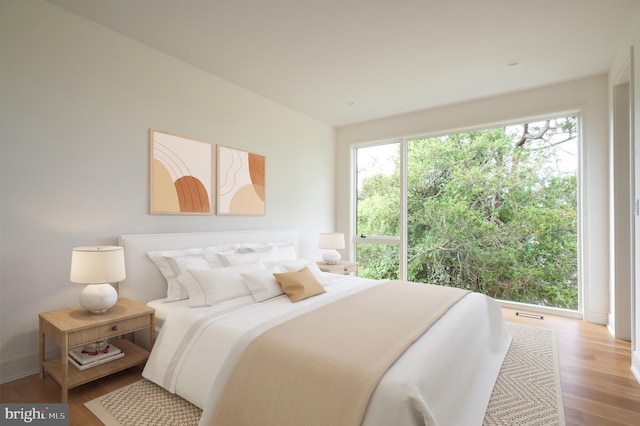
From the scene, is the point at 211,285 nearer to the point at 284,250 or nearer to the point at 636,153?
the point at 284,250

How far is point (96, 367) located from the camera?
2189mm

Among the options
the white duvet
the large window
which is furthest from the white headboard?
the large window

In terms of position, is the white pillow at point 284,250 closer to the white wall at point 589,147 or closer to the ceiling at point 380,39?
the ceiling at point 380,39

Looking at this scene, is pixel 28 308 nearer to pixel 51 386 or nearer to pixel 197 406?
pixel 51 386

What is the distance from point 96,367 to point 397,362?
205 centimetres

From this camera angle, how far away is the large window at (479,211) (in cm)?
394

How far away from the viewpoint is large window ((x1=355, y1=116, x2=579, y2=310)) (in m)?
3.94

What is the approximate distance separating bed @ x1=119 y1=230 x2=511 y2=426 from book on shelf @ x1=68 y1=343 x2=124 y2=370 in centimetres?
28

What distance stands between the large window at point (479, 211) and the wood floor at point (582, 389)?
1380 millimetres

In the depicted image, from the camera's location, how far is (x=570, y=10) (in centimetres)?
242

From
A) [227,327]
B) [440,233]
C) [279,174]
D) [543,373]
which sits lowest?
[543,373]

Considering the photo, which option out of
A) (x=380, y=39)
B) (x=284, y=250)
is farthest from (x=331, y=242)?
(x=380, y=39)

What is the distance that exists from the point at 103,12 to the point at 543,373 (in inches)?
171

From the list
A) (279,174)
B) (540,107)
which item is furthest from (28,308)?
(540,107)
